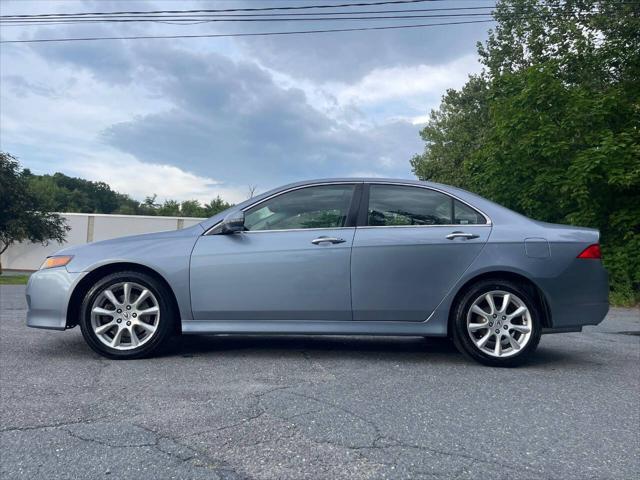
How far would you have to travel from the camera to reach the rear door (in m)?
4.56

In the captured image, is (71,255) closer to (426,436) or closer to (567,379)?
(426,436)

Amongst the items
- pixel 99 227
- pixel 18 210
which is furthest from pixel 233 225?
pixel 99 227

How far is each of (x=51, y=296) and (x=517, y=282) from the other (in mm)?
3912

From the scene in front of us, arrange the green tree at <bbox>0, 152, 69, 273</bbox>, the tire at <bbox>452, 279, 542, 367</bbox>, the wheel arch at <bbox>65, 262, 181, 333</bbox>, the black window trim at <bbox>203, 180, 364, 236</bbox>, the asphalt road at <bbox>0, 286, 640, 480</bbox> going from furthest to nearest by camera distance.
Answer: the green tree at <bbox>0, 152, 69, 273</bbox> < the black window trim at <bbox>203, 180, 364, 236</bbox> < the wheel arch at <bbox>65, 262, 181, 333</bbox> < the tire at <bbox>452, 279, 542, 367</bbox> < the asphalt road at <bbox>0, 286, 640, 480</bbox>

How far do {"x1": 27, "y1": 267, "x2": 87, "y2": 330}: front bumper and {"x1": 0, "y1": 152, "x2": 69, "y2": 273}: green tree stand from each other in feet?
77.1

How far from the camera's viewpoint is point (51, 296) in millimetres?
4590

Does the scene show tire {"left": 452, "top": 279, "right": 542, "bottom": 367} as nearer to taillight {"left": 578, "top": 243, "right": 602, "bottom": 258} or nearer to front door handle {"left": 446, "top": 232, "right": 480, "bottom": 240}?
front door handle {"left": 446, "top": 232, "right": 480, "bottom": 240}

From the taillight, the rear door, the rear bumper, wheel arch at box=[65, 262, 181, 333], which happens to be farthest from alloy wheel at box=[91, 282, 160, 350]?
the taillight

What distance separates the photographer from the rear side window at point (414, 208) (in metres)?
4.79

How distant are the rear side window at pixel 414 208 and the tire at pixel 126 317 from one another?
1924mm

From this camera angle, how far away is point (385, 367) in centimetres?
443

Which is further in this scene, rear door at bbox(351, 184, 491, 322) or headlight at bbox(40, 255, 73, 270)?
headlight at bbox(40, 255, 73, 270)

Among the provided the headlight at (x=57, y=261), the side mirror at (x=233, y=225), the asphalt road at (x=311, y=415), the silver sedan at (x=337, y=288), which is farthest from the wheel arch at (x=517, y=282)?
the headlight at (x=57, y=261)

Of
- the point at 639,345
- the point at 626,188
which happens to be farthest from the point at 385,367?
the point at 626,188
